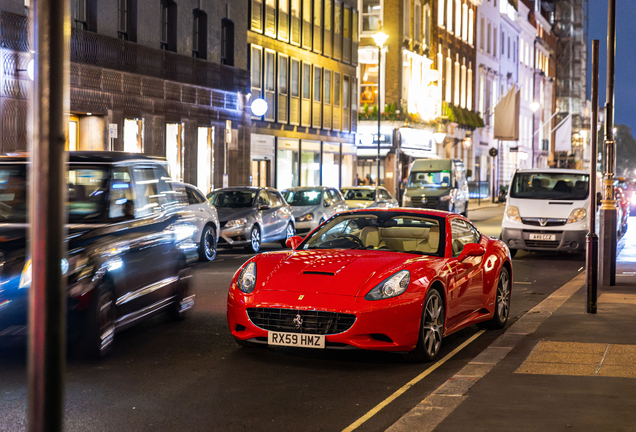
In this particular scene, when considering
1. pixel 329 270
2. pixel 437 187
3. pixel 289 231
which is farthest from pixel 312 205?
pixel 329 270

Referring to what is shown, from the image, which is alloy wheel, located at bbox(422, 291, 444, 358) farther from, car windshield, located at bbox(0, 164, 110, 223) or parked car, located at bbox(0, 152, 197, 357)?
car windshield, located at bbox(0, 164, 110, 223)

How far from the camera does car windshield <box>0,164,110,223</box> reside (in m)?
8.66

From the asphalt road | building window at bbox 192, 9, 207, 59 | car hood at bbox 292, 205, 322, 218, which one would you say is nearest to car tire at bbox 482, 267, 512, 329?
the asphalt road

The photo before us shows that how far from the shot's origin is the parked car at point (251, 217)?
19.6 m

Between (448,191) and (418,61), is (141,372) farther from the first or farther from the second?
(418,61)

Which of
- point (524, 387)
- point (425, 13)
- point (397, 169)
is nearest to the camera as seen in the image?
point (524, 387)

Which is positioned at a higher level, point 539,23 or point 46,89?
point 539,23

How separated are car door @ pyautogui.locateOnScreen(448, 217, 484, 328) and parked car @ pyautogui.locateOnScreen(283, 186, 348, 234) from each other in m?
14.3

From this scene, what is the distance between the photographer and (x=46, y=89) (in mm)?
2762

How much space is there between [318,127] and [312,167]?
197cm

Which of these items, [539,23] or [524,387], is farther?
[539,23]

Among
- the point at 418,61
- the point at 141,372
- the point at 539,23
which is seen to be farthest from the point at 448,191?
the point at 539,23

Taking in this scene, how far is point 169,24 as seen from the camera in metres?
30.2

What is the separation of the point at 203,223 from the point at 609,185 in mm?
8090
